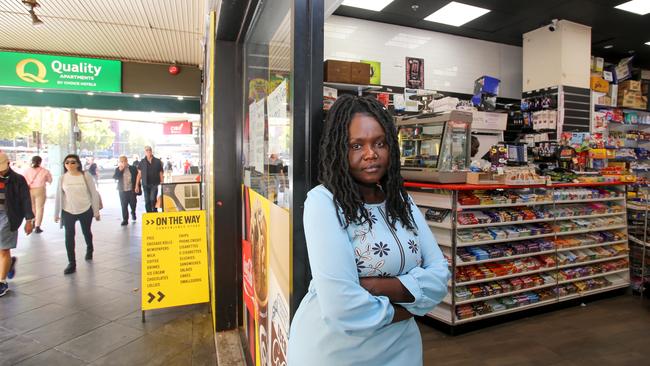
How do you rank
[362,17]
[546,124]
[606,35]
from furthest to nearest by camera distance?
[606,35] < [546,124] < [362,17]

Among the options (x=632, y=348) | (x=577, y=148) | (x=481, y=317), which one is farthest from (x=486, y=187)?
(x=577, y=148)

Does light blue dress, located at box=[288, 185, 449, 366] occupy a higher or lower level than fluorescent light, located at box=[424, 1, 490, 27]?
lower

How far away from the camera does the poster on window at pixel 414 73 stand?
5848 millimetres

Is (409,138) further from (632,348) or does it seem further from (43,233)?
(43,233)

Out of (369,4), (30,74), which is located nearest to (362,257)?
(369,4)

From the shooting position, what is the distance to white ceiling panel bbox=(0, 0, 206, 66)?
454 centimetres

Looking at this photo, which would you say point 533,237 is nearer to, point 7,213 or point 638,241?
point 638,241

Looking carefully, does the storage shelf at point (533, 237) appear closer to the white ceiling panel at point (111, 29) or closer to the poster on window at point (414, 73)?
the poster on window at point (414, 73)

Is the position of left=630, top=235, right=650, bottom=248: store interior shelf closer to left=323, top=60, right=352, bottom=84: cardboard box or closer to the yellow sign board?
left=323, top=60, right=352, bottom=84: cardboard box

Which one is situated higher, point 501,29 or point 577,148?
point 501,29

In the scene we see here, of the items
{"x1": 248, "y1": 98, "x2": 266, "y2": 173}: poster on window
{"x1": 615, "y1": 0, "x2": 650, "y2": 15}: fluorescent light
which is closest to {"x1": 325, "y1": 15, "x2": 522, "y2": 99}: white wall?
{"x1": 615, "y1": 0, "x2": 650, "y2": 15}: fluorescent light

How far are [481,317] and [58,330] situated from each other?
12.9 ft

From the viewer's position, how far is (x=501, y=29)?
19.6 ft

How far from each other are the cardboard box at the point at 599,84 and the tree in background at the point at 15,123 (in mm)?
11554
